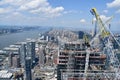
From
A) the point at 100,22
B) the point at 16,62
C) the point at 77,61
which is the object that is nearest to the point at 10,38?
the point at 16,62

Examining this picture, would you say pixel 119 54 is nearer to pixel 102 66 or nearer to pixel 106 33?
pixel 106 33

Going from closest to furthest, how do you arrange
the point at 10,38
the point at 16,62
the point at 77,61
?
the point at 77,61, the point at 16,62, the point at 10,38

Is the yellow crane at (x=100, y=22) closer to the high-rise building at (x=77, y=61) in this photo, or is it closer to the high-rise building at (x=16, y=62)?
the high-rise building at (x=77, y=61)

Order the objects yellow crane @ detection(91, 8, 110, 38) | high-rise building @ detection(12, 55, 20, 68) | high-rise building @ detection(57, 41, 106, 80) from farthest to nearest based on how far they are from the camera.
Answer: high-rise building @ detection(12, 55, 20, 68)
yellow crane @ detection(91, 8, 110, 38)
high-rise building @ detection(57, 41, 106, 80)

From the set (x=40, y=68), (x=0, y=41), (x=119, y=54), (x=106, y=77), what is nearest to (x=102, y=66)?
(x=106, y=77)

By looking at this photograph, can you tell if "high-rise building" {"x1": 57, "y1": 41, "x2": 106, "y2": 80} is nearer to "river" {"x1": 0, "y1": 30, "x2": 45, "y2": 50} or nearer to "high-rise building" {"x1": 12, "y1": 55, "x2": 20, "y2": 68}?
"high-rise building" {"x1": 12, "y1": 55, "x2": 20, "y2": 68}

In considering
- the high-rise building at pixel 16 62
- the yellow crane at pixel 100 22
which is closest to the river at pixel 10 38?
the high-rise building at pixel 16 62

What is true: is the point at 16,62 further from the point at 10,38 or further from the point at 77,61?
the point at 10,38

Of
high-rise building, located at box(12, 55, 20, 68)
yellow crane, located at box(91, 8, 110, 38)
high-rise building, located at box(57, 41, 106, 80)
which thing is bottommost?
high-rise building, located at box(12, 55, 20, 68)

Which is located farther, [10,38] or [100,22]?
[10,38]

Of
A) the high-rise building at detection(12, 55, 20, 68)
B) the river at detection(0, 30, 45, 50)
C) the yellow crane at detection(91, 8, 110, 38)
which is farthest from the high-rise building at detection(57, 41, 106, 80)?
the river at detection(0, 30, 45, 50)

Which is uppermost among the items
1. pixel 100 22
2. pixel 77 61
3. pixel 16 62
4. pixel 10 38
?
pixel 100 22

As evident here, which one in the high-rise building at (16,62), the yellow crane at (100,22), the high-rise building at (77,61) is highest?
the yellow crane at (100,22)
